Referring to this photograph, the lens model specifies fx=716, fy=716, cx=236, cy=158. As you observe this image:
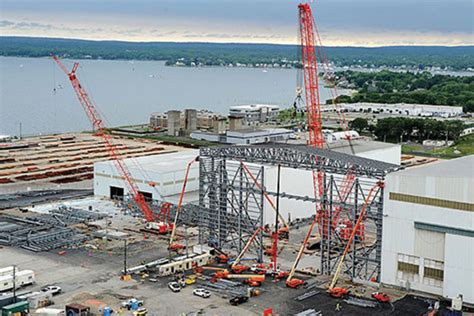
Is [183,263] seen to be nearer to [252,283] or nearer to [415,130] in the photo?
[252,283]

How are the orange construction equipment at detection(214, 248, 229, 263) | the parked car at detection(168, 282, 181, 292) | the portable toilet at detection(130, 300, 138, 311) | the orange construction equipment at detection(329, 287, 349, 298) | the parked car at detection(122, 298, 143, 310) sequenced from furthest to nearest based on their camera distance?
the orange construction equipment at detection(214, 248, 229, 263), the parked car at detection(168, 282, 181, 292), the orange construction equipment at detection(329, 287, 349, 298), the parked car at detection(122, 298, 143, 310), the portable toilet at detection(130, 300, 138, 311)

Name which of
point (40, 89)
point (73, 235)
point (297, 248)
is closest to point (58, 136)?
point (73, 235)

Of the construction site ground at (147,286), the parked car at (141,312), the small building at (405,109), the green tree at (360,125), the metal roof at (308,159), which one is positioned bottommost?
the construction site ground at (147,286)

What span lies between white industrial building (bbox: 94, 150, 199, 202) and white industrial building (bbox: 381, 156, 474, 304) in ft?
58.0

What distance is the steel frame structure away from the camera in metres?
29.9

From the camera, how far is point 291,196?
3256 cm

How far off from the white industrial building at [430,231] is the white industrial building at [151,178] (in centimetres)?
1767

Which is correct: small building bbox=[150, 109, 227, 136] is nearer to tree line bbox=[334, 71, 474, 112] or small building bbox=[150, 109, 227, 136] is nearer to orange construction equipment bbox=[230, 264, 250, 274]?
tree line bbox=[334, 71, 474, 112]

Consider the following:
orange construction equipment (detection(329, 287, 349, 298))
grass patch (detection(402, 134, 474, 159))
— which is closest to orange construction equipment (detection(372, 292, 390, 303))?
orange construction equipment (detection(329, 287, 349, 298))

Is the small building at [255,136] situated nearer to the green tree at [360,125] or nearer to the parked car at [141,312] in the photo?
the green tree at [360,125]

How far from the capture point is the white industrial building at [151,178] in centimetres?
4394

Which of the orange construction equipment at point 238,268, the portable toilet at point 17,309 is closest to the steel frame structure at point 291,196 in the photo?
the orange construction equipment at point 238,268

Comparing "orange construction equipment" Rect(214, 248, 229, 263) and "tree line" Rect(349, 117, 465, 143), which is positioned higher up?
"tree line" Rect(349, 117, 465, 143)

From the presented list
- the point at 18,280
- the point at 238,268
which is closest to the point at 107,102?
the point at 238,268
